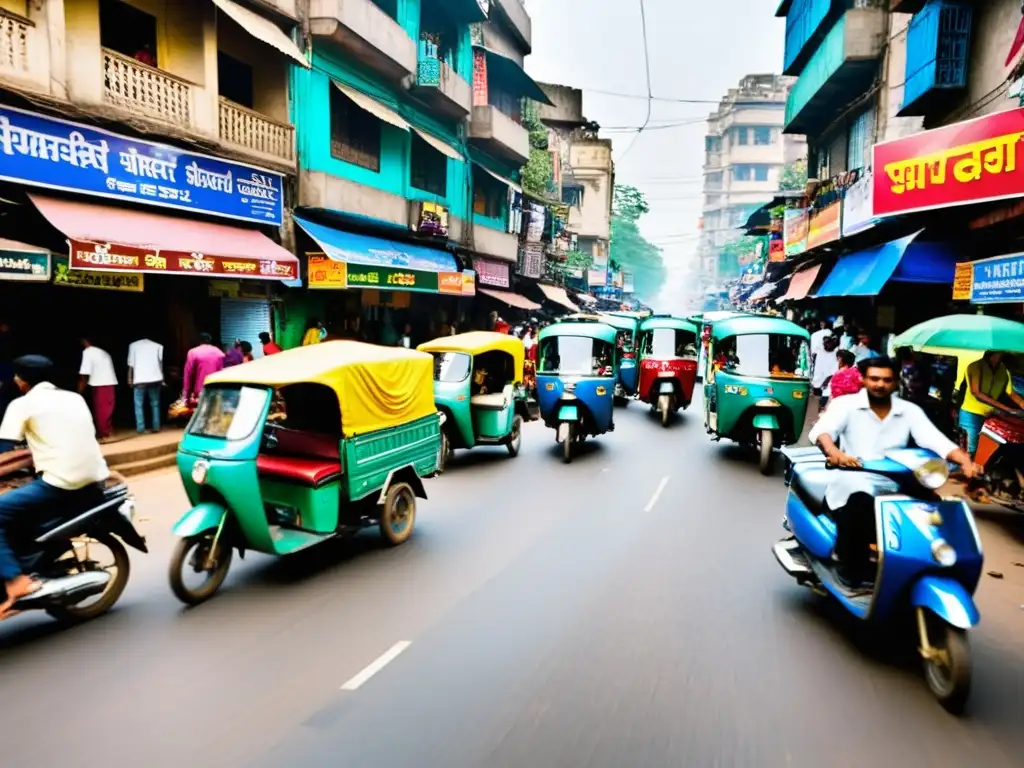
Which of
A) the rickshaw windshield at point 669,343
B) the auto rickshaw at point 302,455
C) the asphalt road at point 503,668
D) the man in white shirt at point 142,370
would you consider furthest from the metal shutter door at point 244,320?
the rickshaw windshield at point 669,343

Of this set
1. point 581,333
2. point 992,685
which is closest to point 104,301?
point 581,333

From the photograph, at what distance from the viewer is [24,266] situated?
29.6 ft

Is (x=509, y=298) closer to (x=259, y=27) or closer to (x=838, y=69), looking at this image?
(x=838, y=69)

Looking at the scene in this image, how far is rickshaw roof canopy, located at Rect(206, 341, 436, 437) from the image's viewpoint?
6.00m

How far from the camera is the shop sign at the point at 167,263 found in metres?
9.73

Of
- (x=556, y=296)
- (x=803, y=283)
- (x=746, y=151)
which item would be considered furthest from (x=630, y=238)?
(x=803, y=283)

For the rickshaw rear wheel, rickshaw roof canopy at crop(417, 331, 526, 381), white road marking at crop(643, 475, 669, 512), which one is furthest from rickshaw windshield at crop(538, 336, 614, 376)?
the rickshaw rear wheel

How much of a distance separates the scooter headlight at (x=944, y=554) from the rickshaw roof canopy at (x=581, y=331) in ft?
29.5

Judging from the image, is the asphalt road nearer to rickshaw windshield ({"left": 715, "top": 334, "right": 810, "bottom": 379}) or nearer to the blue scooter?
the blue scooter

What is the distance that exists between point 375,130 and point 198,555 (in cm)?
1656

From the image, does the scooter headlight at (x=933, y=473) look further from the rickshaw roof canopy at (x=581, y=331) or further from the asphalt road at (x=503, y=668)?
the rickshaw roof canopy at (x=581, y=331)

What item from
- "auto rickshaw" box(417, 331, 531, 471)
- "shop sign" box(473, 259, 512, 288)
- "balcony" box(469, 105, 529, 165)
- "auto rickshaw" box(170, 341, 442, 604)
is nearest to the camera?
"auto rickshaw" box(170, 341, 442, 604)

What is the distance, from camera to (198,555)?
5531 mm

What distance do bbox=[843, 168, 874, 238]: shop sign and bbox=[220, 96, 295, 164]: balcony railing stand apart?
40.8ft
